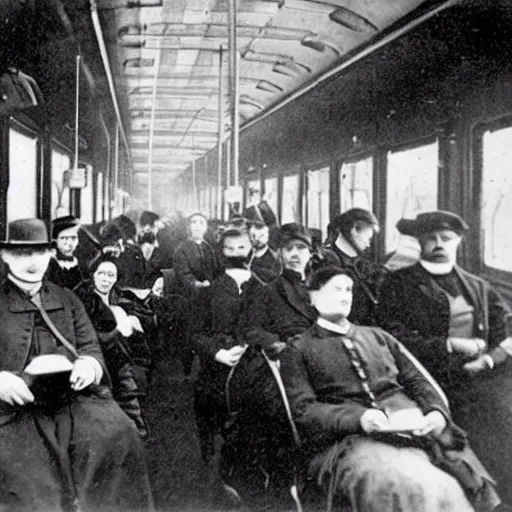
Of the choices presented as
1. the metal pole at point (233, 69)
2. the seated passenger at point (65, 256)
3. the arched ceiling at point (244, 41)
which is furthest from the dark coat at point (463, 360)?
the arched ceiling at point (244, 41)

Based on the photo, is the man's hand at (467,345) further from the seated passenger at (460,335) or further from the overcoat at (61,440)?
the overcoat at (61,440)

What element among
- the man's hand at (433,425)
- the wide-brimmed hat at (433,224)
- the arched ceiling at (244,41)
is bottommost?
the man's hand at (433,425)

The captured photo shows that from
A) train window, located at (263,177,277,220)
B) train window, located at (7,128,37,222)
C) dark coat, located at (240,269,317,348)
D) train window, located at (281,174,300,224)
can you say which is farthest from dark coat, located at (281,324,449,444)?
train window, located at (263,177,277,220)

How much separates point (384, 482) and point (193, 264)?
99.5 inches

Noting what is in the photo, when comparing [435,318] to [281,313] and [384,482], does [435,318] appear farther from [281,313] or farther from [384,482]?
[384,482]

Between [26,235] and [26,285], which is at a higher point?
[26,235]

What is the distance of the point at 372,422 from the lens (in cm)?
223

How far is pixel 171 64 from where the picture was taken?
5.33 metres

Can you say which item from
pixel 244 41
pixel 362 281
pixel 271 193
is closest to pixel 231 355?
pixel 362 281

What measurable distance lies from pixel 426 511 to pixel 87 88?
4536 millimetres

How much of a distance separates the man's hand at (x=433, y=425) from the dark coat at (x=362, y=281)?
62 cm

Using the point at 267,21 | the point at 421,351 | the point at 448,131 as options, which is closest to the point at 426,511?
the point at 421,351

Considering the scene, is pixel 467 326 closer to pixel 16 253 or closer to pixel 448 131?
pixel 448 131

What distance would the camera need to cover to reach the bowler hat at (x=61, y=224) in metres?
3.11
